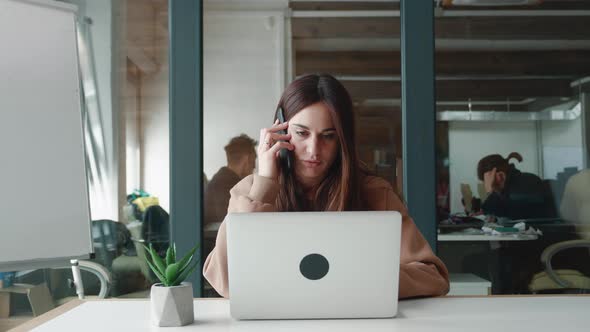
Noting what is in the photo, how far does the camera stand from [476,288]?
9.32 ft

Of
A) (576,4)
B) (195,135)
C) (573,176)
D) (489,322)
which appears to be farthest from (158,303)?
(576,4)

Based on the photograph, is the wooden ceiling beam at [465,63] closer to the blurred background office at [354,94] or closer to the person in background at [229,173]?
the blurred background office at [354,94]

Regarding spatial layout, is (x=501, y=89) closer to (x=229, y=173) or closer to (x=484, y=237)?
(x=484, y=237)

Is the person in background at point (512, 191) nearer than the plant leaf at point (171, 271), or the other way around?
the plant leaf at point (171, 271)

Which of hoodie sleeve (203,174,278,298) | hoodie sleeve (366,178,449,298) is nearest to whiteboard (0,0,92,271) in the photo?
hoodie sleeve (203,174,278,298)

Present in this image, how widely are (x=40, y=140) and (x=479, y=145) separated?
1.98 m

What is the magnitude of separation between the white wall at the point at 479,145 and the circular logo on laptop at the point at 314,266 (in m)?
1.71

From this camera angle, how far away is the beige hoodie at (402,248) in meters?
1.56

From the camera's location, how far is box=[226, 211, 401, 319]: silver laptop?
1.21 m

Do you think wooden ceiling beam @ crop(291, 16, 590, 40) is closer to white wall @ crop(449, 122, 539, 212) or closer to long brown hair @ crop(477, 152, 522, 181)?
white wall @ crop(449, 122, 539, 212)

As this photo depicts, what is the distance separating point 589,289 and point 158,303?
2477 mm

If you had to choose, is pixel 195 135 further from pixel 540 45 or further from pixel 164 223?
pixel 540 45

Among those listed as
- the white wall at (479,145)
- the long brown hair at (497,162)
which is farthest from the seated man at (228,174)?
the long brown hair at (497,162)

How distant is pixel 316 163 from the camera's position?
2080mm
